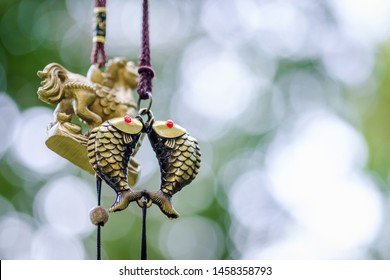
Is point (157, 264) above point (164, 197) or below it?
below

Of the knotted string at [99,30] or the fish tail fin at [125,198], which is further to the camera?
the knotted string at [99,30]

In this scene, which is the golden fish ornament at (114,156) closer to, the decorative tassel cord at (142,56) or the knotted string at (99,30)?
the decorative tassel cord at (142,56)

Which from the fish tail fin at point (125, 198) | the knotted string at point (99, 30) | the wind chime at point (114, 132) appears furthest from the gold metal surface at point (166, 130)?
the knotted string at point (99, 30)

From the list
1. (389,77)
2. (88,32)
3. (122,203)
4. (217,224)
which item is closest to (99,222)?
(122,203)

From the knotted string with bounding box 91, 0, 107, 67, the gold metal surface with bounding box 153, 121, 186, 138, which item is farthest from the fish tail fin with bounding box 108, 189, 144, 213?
the knotted string with bounding box 91, 0, 107, 67

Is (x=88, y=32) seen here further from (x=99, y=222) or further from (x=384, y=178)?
(x=99, y=222)

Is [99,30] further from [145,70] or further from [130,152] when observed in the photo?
[130,152]

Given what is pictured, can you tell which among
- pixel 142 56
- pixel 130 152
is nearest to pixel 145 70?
pixel 142 56
